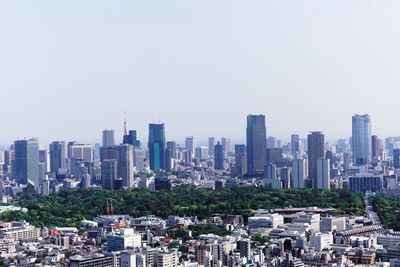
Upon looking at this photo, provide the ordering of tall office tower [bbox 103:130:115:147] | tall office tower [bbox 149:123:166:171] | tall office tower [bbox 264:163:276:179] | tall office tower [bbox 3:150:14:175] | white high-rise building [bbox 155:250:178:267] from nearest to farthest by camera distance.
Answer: white high-rise building [bbox 155:250:178:267], tall office tower [bbox 264:163:276:179], tall office tower [bbox 3:150:14:175], tall office tower [bbox 149:123:166:171], tall office tower [bbox 103:130:115:147]

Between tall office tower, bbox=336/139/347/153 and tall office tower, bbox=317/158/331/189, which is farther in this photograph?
tall office tower, bbox=336/139/347/153

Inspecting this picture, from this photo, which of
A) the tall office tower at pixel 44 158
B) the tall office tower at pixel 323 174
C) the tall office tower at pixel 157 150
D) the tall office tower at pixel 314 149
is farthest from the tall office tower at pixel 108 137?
the tall office tower at pixel 323 174

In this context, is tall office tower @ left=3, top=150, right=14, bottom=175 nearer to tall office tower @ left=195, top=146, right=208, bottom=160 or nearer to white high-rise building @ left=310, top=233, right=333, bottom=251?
tall office tower @ left=195, top=146, right=208, bottom=160

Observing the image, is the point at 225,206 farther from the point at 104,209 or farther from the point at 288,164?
the point at 288,164

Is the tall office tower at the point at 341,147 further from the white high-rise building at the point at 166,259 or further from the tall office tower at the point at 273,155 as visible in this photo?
the white high-rise building at the point at 166,259

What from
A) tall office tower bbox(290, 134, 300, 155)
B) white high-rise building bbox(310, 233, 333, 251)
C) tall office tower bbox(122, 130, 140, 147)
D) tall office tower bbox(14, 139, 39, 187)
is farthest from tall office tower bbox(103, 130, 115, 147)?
white high-rise building bbox(310, 233, 333, 251)
